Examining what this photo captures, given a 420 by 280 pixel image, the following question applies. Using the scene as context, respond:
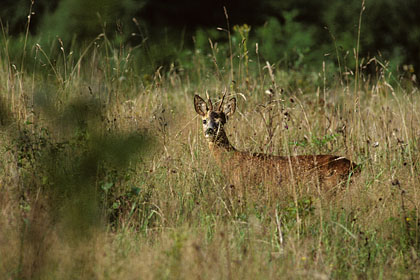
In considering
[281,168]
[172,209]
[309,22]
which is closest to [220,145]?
[281,168]

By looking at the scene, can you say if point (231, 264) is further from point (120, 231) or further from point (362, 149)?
point (362, 149)

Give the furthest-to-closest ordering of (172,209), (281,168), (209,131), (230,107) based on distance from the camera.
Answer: (230,107) → (209,131) → (281,168) → (172,209)

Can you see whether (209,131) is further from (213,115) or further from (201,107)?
(201,107)

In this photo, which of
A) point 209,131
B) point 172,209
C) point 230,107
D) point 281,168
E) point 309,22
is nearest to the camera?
point 172,209

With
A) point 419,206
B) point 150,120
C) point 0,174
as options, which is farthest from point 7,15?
point 419,206

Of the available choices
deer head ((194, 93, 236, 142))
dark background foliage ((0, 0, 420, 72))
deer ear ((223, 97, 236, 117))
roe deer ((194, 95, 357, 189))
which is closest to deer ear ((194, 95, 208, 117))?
deer head ((194, 93, 236, 142))

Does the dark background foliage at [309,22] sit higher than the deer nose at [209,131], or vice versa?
the dark background foliage at [309,22]

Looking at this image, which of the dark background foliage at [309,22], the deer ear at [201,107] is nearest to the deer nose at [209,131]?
the deer ear at [201,107]

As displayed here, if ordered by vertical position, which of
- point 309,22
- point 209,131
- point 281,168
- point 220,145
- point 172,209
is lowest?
point 172,209

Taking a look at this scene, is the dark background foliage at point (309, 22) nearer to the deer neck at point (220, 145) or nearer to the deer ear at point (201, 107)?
the deer ear at point (201, 107)

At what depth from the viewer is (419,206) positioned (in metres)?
3.75

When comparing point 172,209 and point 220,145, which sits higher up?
point 220,145

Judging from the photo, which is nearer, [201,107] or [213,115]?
[213,115]

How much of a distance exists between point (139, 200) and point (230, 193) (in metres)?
0.54
